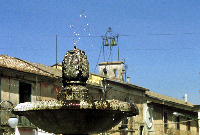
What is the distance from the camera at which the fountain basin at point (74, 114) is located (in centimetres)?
723

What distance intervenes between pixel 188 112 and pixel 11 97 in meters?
23.4

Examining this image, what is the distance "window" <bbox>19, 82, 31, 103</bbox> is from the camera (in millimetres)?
22122

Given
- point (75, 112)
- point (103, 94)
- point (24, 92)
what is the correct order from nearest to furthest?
point (75, 112)
point (24, 92)
point (103, 94)

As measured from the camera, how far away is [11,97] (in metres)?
20.6

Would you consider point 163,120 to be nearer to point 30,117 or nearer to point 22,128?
point 22,128

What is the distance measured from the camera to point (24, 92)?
22250 mm

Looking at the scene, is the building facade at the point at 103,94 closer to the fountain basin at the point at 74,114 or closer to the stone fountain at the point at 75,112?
the stone fountain at the point at 75,112

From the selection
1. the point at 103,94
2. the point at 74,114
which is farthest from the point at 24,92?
the point at 74,114

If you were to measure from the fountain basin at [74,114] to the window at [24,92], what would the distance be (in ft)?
47.5

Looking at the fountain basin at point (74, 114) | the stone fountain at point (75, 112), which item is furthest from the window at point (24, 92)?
the fountain basin at point (74, 114)

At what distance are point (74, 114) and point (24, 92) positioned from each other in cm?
1539

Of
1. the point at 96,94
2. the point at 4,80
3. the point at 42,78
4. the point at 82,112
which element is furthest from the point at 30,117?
the point at 96,94

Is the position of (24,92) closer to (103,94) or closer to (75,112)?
(103,94)

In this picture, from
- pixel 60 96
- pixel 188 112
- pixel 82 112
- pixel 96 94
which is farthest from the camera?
pixel 188 112
